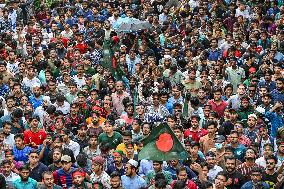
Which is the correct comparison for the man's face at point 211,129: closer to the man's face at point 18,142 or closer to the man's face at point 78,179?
the man's face at point 78,179

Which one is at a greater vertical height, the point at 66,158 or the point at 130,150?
the point at 66,158

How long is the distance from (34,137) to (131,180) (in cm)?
272

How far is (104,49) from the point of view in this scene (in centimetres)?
2058

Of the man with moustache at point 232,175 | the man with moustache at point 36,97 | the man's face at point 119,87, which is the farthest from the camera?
the man's face at point 119,87

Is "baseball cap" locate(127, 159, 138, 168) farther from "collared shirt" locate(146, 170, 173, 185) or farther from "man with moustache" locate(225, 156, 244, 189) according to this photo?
"man with moustache" locate(225, 156, 244, 189)

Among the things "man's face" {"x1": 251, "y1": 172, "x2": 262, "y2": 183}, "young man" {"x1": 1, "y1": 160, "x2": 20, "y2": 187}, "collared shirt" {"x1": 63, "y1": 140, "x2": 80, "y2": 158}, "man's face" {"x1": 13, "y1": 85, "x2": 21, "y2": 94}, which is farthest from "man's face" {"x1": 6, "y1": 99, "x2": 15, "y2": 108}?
"man's face" {"x1": 251, "y1": 172, "x2": 262, "y2": 183}

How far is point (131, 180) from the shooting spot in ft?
45.9

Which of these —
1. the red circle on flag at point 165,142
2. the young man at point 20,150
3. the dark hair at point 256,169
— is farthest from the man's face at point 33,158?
the dark hair at point 256,169

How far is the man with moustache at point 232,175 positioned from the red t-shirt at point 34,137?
12.3 feet

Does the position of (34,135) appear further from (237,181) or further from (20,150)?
(237,181)

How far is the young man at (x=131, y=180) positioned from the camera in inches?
549

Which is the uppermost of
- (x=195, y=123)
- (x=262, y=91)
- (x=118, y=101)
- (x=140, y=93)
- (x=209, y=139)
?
(x=262, y=91)

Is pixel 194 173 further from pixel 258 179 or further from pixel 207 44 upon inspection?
pixel 207 44

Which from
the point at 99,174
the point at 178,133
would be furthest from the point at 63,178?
the point at 178,133
